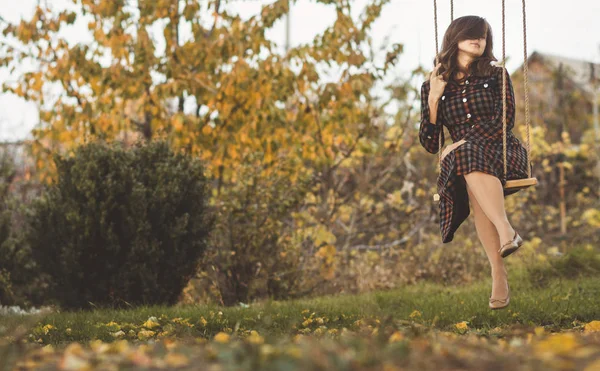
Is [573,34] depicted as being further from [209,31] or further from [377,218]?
[209,31]

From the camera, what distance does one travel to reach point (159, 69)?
7.24 m

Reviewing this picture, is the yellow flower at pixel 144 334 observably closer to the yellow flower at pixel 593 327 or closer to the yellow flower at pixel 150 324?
the yellow flower at pixel 150 324

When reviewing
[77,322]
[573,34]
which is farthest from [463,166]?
[573,34]

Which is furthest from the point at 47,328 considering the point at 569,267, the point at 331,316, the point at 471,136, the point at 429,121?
the point at 569,267

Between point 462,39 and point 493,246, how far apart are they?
119 cm

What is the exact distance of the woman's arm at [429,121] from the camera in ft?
14.1

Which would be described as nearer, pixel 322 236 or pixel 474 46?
pixel 474 46

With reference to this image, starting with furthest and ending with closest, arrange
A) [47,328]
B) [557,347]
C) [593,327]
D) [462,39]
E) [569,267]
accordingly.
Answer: [569,267], [462,39], [47,328], [593,327], [557,347]

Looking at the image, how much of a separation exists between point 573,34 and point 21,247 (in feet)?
42.0

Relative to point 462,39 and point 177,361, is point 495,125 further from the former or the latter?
point 177,361

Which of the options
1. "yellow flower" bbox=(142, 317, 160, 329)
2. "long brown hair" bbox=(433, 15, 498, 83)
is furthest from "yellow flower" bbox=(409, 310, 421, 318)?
"yellow flower" bbox=(142, 317, 160, 329)

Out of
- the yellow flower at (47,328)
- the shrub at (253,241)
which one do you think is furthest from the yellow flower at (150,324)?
the shrub at (253,241)

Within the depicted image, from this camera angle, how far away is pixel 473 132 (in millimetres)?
4148

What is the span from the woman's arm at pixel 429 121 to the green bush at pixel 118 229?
2.10m
